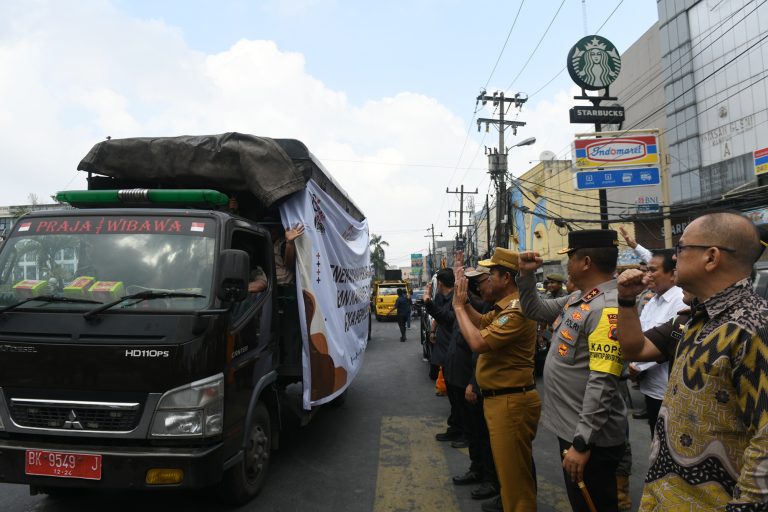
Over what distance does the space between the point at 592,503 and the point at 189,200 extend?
3.41m

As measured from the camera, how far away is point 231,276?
326 centimetres

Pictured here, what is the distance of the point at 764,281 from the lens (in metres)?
5.62

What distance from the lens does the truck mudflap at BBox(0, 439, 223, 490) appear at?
293 cm

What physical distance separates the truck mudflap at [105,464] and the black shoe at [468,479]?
7.40 ft

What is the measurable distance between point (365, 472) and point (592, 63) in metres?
15.9

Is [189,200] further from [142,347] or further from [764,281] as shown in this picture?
[764,281]

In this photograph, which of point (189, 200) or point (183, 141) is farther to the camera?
point (183, 141)

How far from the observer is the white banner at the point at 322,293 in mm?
4469

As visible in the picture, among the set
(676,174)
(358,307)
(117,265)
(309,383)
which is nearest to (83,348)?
(117,265)

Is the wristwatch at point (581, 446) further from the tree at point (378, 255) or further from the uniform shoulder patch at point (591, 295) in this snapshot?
the tree at point (378, 255)

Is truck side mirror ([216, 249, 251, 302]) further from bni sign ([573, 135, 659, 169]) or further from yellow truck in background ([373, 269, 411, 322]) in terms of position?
yellow truck in background ([373, 269, 411, 322])

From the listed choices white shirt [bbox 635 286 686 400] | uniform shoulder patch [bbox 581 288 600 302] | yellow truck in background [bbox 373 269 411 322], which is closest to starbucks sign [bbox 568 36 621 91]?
yellow truck in background [bbox 373 269 411 322]

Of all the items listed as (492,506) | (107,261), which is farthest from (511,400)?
(107,261)

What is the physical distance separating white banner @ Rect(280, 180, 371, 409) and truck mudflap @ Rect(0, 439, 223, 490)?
60.2 inches
